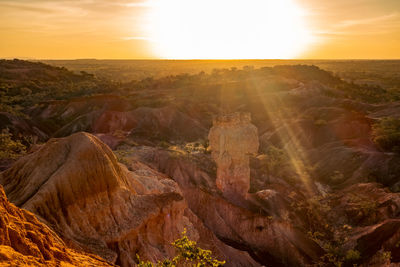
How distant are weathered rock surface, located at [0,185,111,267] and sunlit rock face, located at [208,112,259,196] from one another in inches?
681

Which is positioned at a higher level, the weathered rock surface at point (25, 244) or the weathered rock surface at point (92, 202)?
the weathered rock surface at point (25, 244)

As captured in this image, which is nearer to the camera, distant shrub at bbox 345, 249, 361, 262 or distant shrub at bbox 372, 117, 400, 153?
distant shrub at bbox 345, 249, 361, 262

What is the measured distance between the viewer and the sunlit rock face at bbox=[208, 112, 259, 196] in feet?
84.0

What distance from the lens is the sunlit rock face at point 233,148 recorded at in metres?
25.6

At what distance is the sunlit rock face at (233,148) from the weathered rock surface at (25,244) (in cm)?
1731

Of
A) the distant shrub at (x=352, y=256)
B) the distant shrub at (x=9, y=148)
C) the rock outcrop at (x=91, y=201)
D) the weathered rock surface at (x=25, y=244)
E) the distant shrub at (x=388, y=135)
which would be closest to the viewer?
the weathered rock surface at (x=25, y=244)

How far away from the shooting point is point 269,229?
2319 cm

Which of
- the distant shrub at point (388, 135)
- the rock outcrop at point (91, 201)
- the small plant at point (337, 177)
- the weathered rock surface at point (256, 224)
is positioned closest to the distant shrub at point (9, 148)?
the weathered rock surface at point (256, 224)

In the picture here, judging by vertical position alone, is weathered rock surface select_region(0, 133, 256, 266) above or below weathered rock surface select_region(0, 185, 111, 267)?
below

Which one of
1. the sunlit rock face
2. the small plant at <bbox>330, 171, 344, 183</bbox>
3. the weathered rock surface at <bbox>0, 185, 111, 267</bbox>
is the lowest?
the small plant at <bbox>330, 171, 344, 183</bbox>

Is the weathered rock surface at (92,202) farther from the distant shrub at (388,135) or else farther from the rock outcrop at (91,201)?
the distant shrub at (388,135)

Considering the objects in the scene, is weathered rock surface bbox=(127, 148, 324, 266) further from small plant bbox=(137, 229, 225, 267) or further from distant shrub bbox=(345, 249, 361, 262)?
small plant bbox=(137, 229, 225, 267)

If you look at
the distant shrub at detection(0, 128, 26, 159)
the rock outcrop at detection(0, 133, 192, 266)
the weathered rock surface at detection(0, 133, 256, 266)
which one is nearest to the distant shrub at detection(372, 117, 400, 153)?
the weathered rock surface at detection(0, 133, 256, 266)

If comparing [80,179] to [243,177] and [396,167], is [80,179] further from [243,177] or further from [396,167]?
[396,167]
